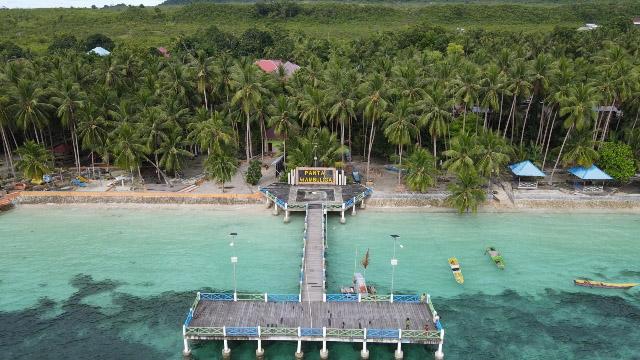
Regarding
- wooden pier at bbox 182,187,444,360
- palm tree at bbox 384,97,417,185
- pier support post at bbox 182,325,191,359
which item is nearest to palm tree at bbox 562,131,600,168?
palm tree at bbox 384,97,417,185

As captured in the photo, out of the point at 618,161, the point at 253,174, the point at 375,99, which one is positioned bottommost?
the point at 253,174

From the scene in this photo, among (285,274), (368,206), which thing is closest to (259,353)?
(285,274)

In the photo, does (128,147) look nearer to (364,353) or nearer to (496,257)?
(364,353)

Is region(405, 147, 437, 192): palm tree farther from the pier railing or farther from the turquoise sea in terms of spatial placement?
the pier railing

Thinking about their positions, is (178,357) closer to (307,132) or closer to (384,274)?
(384,274)

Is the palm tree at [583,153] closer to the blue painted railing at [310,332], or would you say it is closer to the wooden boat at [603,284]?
the wooden boat at [603,284]

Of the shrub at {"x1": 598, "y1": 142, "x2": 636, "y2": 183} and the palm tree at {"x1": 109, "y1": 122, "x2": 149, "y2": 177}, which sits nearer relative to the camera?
the palm tree at {"x1": 109, "y1": 122, "x2": 149, "y2": 177}
